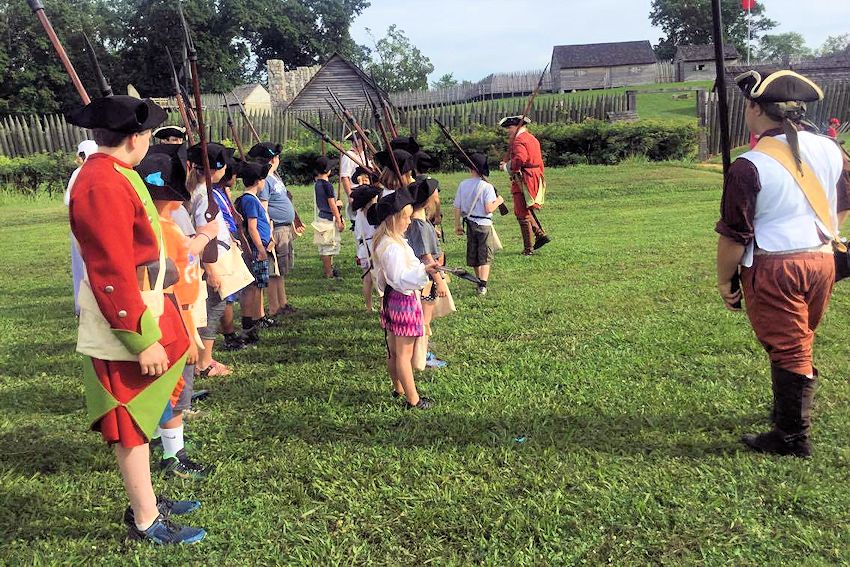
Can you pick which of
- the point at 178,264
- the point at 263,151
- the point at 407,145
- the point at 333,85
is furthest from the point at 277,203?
the point at 333,85

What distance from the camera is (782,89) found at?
3428mm

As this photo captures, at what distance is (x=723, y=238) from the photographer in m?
3.62

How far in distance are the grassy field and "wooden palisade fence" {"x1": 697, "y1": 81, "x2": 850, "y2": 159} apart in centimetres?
1455

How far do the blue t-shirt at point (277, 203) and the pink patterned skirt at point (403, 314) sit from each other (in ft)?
10.4

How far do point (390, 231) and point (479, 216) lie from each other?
3.35m

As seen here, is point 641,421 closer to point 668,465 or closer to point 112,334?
point 668,465

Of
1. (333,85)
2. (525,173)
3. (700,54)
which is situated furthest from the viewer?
(700,54)

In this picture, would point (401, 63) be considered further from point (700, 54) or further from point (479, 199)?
point (479, 199)

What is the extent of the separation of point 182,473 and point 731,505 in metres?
3.05

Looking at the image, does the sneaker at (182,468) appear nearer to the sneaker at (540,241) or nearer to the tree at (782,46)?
the sneaker at (540,241)

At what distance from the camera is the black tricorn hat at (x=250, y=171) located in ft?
20.7

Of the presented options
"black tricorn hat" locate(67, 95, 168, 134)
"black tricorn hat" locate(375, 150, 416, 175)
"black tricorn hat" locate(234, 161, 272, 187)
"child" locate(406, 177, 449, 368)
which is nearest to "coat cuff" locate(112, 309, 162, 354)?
"black tricorn hat" locate(67, 95, 168, 134)

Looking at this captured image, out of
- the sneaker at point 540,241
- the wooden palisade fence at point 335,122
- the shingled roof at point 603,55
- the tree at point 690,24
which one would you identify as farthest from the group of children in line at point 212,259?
the tree at point 690,24

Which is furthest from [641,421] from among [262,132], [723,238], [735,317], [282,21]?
[282,21]
